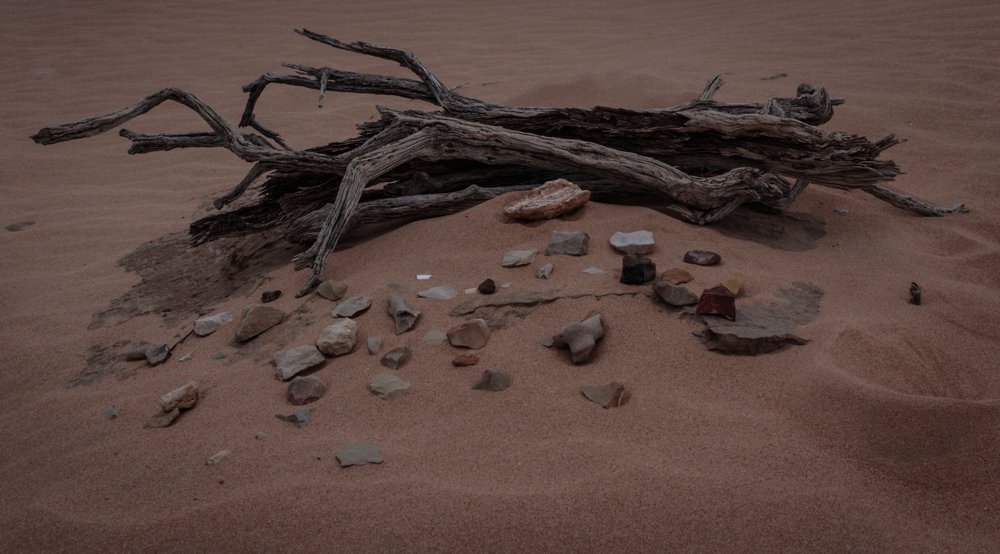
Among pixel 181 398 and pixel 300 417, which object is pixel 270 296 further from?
pixel 300 417

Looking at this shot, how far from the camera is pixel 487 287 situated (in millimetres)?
2254

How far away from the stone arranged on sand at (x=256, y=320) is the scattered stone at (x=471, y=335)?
0.70m

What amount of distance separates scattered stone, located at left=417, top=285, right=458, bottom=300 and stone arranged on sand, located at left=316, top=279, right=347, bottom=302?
1.02 feet

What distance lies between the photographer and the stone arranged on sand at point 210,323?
2414 millimetres

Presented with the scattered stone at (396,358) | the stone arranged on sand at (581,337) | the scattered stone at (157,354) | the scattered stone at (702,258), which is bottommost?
the scattered stone at (157,354)

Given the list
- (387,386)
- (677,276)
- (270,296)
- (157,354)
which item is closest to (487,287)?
(387,386)

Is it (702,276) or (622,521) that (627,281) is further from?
(622,521)

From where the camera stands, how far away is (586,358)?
191 centimetres

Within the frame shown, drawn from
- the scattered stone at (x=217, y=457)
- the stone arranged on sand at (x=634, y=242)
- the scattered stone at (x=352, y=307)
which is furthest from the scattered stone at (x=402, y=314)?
the stone arranged on sand at (x=634, y=242)

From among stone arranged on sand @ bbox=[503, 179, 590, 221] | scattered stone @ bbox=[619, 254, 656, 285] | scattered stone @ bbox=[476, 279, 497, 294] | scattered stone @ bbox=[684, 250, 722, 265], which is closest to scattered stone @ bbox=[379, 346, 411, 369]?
scattered stone @ bbox=[476, 279, 497, 294]

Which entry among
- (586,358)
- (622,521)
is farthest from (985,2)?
(622,521)

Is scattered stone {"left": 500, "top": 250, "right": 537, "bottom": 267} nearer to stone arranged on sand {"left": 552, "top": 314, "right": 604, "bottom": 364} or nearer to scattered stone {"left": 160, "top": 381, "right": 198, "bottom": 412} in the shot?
stone arranged on sand {"left": 552, "top": 314, "right": 604, "bottom": 364}

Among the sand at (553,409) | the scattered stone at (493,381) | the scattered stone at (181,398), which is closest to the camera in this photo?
the sand at (553,409)

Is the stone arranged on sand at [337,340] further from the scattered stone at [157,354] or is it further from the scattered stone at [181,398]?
the scattered stone at [157,354]
